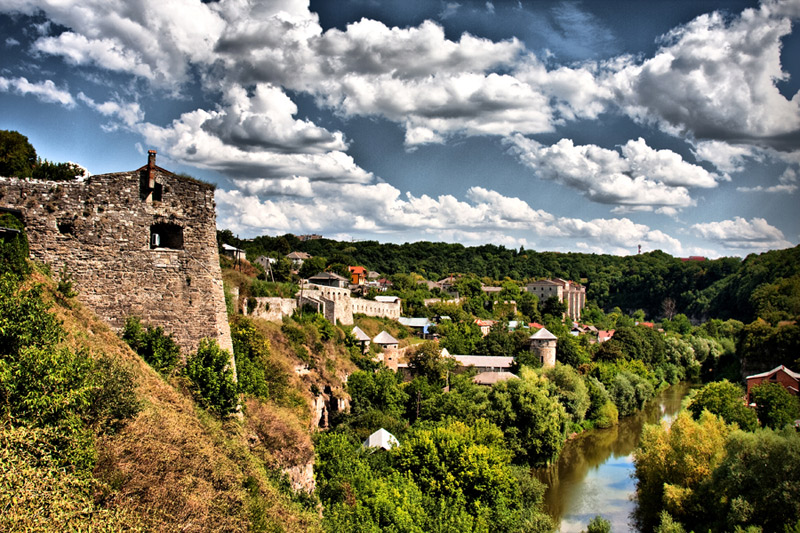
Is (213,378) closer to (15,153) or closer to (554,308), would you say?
(15,153)

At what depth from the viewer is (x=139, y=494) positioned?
7.52 m

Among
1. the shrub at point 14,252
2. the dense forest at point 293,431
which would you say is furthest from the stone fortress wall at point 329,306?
the shrub at point 14,252

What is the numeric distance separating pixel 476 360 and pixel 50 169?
40.8m

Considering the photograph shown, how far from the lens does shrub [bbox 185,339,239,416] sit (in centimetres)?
1183

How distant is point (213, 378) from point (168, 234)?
320cm

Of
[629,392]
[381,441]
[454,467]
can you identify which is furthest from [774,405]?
[381,441]

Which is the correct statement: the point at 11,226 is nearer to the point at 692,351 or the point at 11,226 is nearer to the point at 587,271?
the point at 692,351

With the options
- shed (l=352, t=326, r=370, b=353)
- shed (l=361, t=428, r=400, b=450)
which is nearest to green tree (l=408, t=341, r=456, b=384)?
shed (l=352, t=326, r=370, b=353)

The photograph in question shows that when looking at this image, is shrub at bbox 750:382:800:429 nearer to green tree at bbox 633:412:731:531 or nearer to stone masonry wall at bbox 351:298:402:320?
green tree at bbox 633:412:731:531

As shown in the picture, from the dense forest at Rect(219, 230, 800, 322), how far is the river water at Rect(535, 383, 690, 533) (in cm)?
4982

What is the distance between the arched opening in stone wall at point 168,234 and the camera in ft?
39.5

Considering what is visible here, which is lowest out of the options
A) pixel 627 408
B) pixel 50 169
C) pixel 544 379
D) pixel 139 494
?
pixel 627 408

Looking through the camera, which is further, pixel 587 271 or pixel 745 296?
pixel 587 271

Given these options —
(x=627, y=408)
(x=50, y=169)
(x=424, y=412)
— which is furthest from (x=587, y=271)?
(x=50, y=169)
